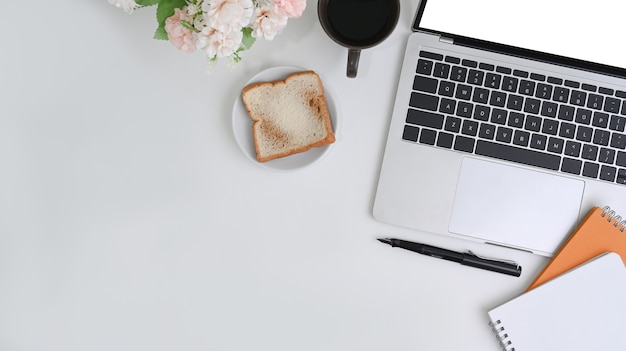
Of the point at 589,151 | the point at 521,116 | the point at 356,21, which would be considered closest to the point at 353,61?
the point at 356,21

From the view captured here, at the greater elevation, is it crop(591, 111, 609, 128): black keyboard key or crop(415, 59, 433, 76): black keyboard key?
crop(415, 59, 433, 76): black keyboard key

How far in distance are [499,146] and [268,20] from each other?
0.38m

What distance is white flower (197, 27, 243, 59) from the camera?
63cm

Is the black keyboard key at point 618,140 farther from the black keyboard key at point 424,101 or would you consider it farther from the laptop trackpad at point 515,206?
the black keyboard key at point 424,101

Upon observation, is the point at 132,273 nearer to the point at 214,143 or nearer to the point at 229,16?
the point at 214,143

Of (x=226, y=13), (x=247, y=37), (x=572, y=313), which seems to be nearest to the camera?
(x=226, y=13)

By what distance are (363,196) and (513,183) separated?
22cm

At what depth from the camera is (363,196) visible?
0.83m

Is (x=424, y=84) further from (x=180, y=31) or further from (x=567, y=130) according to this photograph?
(x=180, y=31)

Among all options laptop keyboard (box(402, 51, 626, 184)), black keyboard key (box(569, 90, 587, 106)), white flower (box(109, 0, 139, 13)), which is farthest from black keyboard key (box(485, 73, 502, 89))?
white flower (box(109, 0, 139, 13))

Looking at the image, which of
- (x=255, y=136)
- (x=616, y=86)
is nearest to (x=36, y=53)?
(x=255, y=136)

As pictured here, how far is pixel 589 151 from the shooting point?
80 cm

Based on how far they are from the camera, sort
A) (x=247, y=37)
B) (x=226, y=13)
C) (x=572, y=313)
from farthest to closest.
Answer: (x=572, y=313)
(x=247, y=37)
(x=226, y=13)

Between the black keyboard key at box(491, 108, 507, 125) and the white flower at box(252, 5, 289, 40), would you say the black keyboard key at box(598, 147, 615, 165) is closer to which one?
the black keyboard key at box(491, 108, 507, 125)
